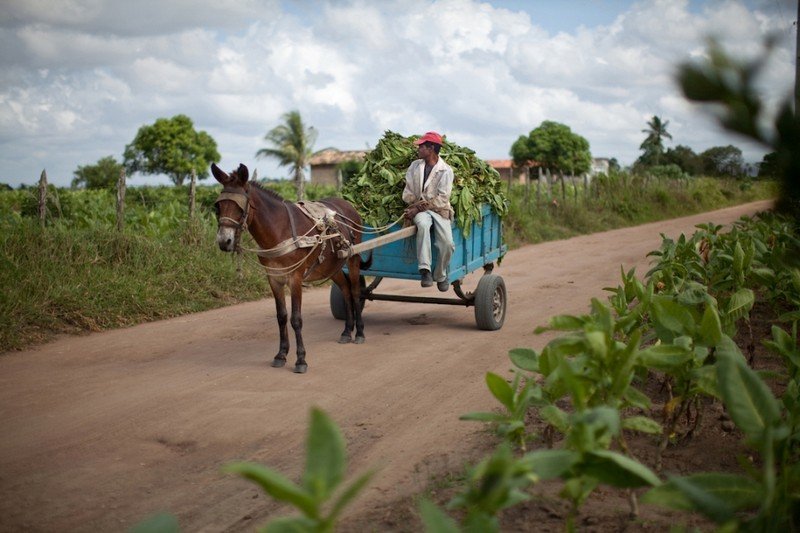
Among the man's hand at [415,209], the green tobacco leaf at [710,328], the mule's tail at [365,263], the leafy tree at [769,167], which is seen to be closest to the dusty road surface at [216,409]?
the leafy tree at [769,167]

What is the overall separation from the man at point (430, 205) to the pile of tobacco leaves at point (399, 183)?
428mm

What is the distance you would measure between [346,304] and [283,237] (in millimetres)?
1270

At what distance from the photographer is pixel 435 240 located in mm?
8258

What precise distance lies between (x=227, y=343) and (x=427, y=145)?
3.33 meters

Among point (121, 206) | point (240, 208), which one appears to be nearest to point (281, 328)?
point (240, 208)

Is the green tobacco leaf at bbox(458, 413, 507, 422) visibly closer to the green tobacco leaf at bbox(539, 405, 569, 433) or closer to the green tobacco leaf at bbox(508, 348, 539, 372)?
the green tobacco leaf at bbox(539, 405, 569, 433)

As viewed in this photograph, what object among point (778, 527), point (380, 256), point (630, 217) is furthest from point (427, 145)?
point (630, 217)

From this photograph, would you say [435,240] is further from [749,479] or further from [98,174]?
[98,174]

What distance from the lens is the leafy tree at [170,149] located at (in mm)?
57750

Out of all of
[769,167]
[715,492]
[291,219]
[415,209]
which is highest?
[415,209]

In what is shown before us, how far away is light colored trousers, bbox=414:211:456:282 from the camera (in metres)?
8.06

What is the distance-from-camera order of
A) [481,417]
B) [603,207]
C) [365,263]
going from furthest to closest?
[603,207] < [365,263] < [481,417]

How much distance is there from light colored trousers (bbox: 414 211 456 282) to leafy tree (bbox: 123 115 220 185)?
52.5 meters

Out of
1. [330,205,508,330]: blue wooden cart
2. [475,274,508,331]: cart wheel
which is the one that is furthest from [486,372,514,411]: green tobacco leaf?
[475,274,508,331]: cart wheel
